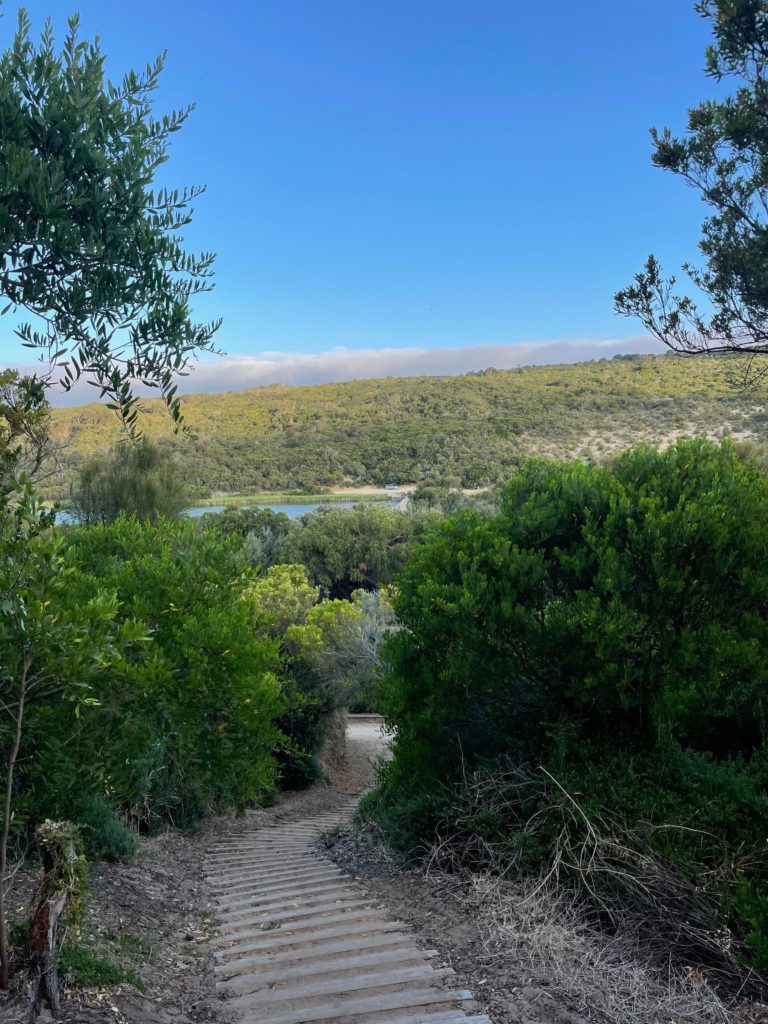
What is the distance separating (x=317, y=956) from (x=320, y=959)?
0.04m

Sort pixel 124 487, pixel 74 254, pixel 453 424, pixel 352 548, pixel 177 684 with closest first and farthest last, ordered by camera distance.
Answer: pixel 74 254
pixel 177 684
pixel 124 487
pixel 352 548
pixel 453 424

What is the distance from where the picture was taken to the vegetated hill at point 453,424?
5625cm

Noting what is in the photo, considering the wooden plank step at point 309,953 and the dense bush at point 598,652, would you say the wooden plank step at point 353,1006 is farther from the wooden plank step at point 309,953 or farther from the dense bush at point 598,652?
the dense bush at point 598,652

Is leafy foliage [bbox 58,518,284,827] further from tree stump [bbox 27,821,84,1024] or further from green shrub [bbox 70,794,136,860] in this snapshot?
tree stump [bbox 27,821,84,1024]

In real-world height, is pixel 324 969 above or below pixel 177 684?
below

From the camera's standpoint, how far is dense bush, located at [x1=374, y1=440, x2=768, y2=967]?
5797 mm

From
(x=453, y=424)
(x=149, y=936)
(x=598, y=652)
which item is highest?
(x=453, y=424)

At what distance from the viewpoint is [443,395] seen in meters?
74.9

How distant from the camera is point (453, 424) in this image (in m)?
66.2

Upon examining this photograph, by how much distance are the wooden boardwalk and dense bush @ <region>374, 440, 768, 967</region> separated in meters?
1.12

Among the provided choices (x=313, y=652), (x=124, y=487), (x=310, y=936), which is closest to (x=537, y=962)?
(x=310, y=936)

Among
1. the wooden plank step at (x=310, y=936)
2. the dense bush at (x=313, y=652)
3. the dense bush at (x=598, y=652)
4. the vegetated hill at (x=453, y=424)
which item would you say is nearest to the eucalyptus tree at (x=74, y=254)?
the wooden plank step at (x=310, y=936)

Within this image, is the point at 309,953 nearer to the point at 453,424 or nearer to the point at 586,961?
the point at 586,961

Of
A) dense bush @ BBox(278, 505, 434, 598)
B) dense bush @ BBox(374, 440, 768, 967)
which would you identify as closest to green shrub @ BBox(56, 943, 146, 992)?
dense bush @ BBox(374, 440, 768, 967)
